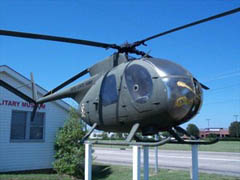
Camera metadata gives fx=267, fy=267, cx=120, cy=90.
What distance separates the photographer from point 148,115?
451cm

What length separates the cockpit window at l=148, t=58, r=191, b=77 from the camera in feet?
14.7

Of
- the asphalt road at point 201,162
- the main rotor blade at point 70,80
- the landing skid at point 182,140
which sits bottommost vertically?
the asphalt road at point 201,162

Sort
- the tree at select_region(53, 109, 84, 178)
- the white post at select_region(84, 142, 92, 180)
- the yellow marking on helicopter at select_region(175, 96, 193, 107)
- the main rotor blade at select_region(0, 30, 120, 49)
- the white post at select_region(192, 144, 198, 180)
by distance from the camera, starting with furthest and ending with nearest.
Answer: the tree at select_region(53, 109, 84, 178) < the white post at select_region(84, 142, 92, 180) < the white post at select_region(192, 144, 198, 180) < the main rotor blade at select_region(0, 30, 120, 49) < the yellow marking on helicopter at select_region(175, 96, 193, 107)

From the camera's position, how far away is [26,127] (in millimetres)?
13164

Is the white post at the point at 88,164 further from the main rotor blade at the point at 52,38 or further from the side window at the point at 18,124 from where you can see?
the side window at the point at 18,124

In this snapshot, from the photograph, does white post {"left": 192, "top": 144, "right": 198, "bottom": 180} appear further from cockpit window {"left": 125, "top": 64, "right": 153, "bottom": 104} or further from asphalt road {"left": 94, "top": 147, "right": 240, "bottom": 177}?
asphalt road {"left": 94, "top": 147, "right": 240, "bottom": 177}

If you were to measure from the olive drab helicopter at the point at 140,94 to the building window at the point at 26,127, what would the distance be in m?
8.15

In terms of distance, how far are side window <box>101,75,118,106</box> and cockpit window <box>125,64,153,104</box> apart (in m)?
0.41

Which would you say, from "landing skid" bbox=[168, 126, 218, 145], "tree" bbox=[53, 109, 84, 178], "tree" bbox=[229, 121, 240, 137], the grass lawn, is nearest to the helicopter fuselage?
"landing skid" bbox=[168, 126, 218, 145]

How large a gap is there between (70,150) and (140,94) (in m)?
9.05

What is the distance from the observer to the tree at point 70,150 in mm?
12477

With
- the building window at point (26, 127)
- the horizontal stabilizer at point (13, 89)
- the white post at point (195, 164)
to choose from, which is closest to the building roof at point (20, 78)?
the building window at point (26, 127)

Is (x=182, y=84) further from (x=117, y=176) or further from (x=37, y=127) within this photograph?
(x=37, y=127)

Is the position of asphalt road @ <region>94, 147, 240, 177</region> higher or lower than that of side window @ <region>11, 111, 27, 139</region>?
lower
